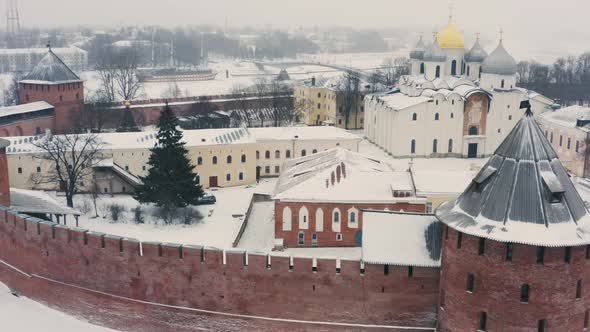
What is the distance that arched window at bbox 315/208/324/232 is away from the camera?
96.1 feet

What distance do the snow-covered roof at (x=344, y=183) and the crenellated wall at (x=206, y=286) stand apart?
31.4ft

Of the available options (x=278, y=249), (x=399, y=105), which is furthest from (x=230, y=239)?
(x=399, y=105)

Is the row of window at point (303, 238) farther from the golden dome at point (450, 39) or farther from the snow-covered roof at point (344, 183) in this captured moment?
the golden dome at point (450, 39)

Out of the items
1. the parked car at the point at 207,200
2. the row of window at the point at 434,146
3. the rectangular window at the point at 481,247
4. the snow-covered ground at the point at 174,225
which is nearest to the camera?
the rectangular window at the point at 481,247

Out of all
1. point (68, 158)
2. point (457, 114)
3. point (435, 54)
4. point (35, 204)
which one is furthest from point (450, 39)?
point (35, 204)

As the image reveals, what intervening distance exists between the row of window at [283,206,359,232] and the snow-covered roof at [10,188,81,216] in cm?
831

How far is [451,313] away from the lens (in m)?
17.4

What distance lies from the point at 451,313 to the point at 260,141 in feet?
83.2

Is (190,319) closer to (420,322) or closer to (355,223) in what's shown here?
(420,322)

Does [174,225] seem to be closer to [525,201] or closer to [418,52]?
[525,201]

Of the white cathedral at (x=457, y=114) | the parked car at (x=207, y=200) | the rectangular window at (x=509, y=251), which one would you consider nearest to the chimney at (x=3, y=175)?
the parked car at (x=207, y=200)

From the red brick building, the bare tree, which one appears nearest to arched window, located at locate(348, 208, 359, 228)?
the red brick building

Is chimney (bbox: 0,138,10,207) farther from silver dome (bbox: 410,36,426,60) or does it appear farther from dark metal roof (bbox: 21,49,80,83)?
silver dome (bbox: 410,36,426,60)

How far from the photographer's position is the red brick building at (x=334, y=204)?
29.0 metres
